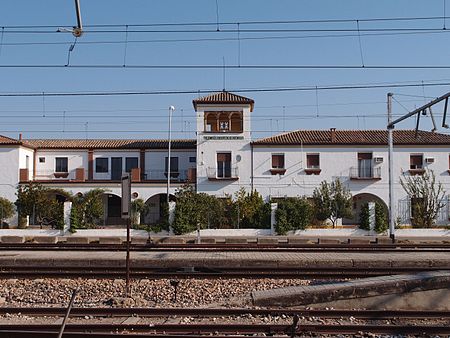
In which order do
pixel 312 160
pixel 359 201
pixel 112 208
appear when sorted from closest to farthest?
pixel 312 160 → pixel 359 201 → pixel 112 208

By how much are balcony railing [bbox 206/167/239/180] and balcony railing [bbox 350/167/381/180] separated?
998cm

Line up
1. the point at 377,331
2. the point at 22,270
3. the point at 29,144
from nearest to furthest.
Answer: the point at 377,331 → the point at 22,270 → the point at 29,144

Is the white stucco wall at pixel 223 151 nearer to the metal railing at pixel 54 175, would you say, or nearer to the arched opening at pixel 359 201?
the arched opening at pixel 359 201

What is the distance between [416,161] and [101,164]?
28.4 metres

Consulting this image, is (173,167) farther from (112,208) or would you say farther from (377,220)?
(377,220)

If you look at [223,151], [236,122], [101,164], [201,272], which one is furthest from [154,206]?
[201,272]

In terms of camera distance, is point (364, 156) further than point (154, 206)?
No

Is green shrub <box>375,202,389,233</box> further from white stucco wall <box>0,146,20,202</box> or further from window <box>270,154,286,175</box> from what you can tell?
white stucco wall <box>0,146,20,202</box>

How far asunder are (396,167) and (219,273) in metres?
34.4

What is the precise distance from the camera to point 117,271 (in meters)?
16.5

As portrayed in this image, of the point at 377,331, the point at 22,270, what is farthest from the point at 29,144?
the point at 377,331

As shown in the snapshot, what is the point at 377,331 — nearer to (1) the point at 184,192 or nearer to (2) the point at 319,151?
(1) the point at 184,192

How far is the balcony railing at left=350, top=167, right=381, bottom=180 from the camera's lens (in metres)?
46.1

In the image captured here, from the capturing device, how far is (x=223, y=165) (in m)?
46.7
